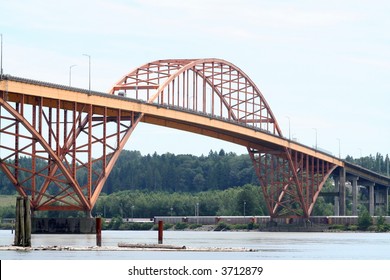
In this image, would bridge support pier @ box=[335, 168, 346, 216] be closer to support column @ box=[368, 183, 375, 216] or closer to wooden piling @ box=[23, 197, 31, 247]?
support column @ box=[368, 183, 375, 216]

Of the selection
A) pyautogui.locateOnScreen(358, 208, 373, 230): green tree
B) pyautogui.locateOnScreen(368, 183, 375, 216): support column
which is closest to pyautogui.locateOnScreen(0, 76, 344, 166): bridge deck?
pyautogui.locateOnScreen(358, 208, 373, 230): green tree

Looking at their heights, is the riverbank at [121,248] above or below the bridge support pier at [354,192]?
below

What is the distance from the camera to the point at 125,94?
10694 centimetres

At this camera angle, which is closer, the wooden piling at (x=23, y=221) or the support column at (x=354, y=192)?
the wooden piling at (x=23, y=221)

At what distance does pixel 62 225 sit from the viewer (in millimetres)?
92062

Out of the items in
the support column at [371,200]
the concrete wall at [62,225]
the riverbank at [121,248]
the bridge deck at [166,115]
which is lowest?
the riverbank at [121,248]

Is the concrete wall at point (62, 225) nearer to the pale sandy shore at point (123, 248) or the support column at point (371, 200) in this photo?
the pale sandy shore at point (123, 248)

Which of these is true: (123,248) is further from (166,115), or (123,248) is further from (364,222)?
(364,222)

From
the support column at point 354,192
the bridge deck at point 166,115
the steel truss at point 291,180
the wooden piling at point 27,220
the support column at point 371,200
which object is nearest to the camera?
the wooden piling at point 27,220

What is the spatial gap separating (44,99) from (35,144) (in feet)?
12.5

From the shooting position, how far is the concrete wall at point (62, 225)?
9138cm

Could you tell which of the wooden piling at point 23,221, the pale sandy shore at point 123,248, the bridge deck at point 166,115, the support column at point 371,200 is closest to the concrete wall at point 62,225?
the bridge deck at point 166,115
